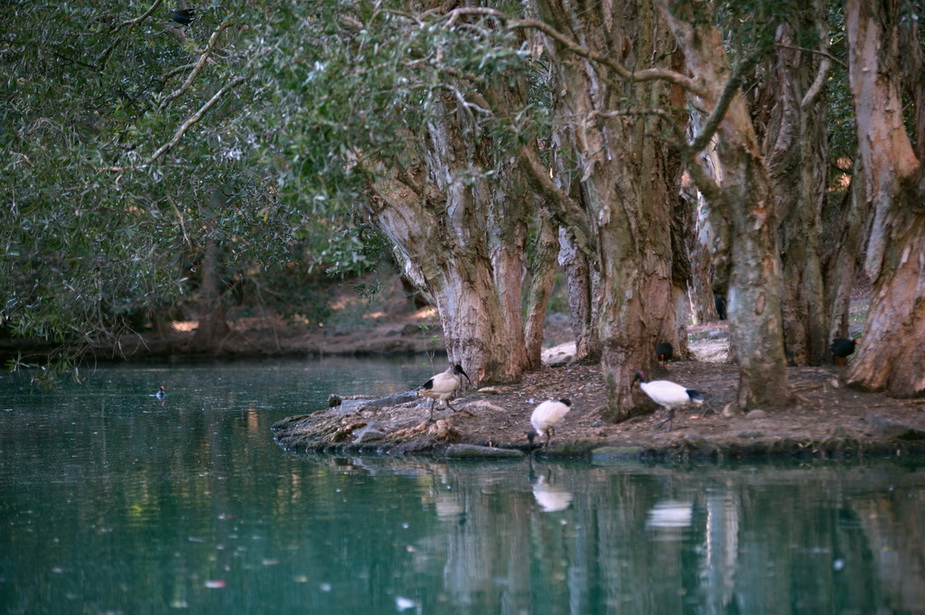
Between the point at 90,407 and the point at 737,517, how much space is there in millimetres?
15565

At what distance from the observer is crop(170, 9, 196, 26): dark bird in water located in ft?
46.7

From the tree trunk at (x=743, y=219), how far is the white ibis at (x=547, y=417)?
2124 mm

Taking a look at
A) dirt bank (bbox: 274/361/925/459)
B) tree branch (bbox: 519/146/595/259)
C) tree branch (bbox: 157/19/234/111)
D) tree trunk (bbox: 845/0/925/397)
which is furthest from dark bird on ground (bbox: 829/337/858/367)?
tree branch (bbox: 157/19/234/111)

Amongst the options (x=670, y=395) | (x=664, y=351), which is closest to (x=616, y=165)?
(x=670, y=395)

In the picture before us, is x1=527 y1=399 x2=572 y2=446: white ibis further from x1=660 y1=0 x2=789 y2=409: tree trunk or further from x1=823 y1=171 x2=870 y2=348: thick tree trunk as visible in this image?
x1=823 y1=171 x2=870 y2=348: thick tree trunk

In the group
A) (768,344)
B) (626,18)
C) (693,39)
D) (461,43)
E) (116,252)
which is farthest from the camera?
(626,18)

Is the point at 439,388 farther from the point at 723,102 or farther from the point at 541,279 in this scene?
the point at 723,102

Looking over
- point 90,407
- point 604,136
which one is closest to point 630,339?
point 604,136

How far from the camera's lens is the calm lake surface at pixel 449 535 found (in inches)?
271

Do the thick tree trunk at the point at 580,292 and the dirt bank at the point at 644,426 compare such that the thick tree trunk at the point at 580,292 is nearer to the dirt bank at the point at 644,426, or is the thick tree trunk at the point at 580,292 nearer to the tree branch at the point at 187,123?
the dirt bank at the point at 644,426

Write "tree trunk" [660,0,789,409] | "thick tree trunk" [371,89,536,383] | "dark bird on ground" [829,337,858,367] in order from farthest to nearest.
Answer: "thick tree trunk" [371,89,536,383] → "dark bird on ground" [829,337,858,367] → "tree trunk" [660,0,789,409]

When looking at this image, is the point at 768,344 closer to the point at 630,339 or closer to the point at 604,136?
the point at 630,339

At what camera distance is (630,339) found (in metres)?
12.9

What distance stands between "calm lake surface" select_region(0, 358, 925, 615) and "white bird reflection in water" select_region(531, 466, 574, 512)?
3cm
